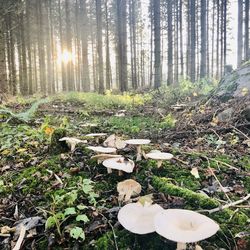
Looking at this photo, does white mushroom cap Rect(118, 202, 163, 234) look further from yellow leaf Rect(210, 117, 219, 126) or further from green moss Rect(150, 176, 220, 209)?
yellow leaf Rect(210, 117, 219, 126)

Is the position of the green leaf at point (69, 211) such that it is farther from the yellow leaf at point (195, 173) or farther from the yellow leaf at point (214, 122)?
the yellow leaf at point (214, 122)

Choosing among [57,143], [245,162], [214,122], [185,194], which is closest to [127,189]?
[185,194]

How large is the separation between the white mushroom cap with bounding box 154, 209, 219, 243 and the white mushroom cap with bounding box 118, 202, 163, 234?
123 millimetres

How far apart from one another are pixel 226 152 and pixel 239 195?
1537mm

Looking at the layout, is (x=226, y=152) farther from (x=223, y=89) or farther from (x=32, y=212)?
(x=223, y=89)

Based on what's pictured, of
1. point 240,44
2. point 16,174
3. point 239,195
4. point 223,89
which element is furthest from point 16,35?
point 239,195

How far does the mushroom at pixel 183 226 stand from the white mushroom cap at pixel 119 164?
0.81 meters

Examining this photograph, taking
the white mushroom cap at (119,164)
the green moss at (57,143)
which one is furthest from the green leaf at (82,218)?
the green moss at (57,143)

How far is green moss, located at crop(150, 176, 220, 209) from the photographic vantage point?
2.42 m

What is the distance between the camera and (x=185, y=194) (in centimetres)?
257

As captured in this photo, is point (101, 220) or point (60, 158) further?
point (60, 158)

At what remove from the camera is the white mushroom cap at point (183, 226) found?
162 centimetres

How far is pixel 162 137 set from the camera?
535 centimetres

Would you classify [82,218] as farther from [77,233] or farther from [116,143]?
[116,143]
